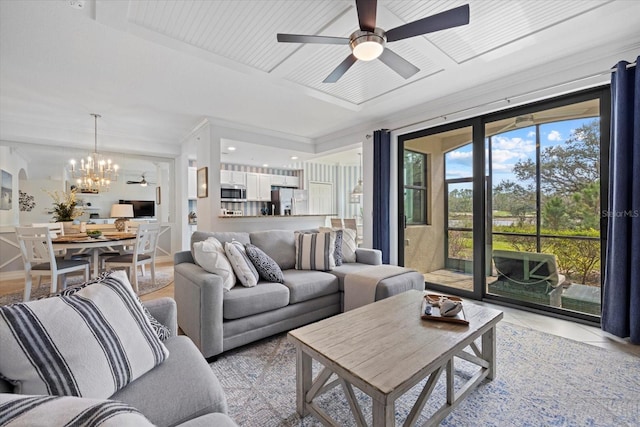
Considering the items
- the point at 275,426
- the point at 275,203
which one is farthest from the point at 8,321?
the point at 275,203

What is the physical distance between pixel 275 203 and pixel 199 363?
6.54m

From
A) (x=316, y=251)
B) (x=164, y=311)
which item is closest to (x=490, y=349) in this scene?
(x=316, y=251)

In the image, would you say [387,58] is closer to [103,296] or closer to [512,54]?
[512,54]

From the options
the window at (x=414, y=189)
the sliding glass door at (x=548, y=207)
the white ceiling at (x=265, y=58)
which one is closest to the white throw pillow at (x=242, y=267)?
the white ceiling at (x=265, y=58)

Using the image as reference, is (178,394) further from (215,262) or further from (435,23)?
(435,23)

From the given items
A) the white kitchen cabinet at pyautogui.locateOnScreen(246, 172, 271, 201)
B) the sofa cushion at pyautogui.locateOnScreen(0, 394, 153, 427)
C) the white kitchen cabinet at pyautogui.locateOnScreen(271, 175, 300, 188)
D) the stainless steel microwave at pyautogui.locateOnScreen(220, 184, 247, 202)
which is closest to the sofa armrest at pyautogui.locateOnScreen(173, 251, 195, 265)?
the sofa cushion at pyautogui.locateOnScreen(0, 394, 153, 427)

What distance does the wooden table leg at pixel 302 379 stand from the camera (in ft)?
4.92

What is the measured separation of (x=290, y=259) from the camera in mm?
3127

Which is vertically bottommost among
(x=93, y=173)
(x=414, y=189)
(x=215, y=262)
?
(x=215, y=262)

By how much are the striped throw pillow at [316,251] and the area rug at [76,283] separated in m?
2.29

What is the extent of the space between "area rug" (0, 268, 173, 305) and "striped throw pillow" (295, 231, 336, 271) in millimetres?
2291

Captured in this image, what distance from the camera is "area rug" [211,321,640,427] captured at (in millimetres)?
1484

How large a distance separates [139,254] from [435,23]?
434 cm

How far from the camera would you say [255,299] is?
220cm
